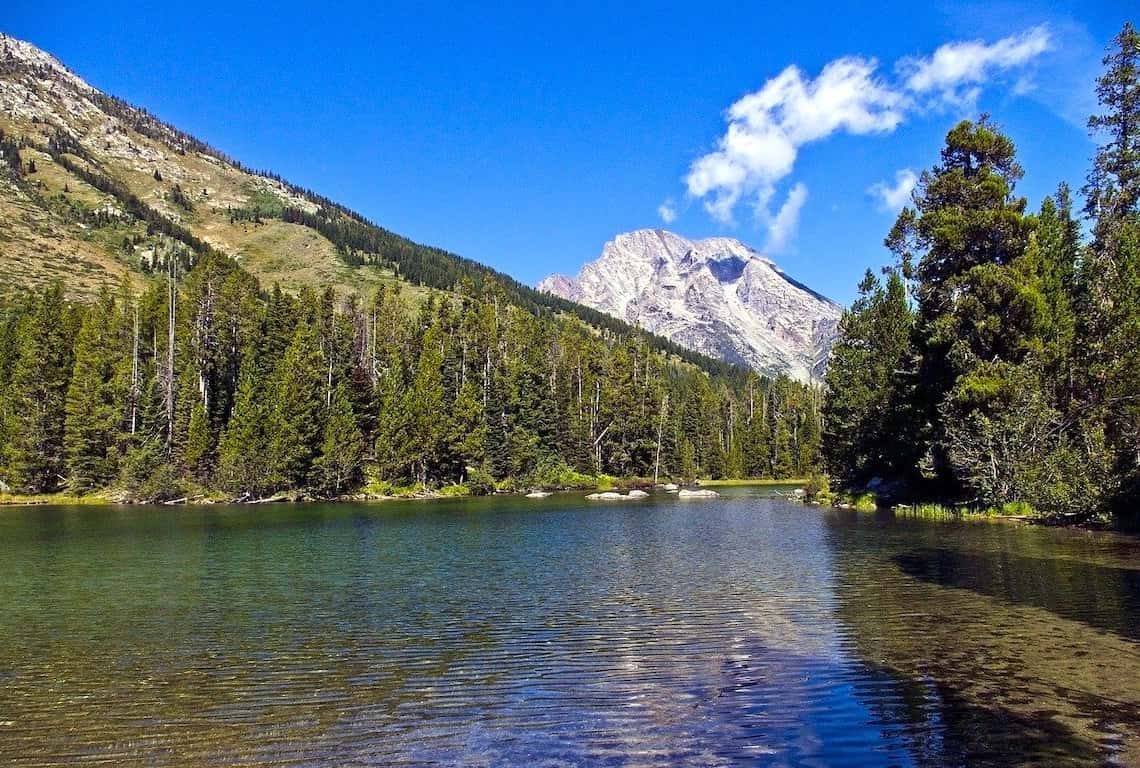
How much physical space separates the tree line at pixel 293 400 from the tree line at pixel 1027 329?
55.1 metres

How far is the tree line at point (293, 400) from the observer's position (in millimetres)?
77688

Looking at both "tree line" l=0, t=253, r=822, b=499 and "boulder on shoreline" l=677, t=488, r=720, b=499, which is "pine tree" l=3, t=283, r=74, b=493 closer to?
"tree line" l=0, t=253, r=822, b=499

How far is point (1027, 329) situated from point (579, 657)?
138 ft

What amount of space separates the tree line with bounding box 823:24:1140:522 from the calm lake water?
11599mm

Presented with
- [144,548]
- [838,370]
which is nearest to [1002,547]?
[144,548]

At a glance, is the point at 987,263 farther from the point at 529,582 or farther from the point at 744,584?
the point at 529,582

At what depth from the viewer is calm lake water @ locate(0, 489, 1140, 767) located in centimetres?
995

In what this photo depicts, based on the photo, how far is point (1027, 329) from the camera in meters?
45.1

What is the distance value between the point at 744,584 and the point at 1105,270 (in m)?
36.0

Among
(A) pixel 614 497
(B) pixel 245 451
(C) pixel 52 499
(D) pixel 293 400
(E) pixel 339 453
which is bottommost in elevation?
(A) pixel 614 497

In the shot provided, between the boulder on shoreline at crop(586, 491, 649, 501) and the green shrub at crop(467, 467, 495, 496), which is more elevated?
the green shrub at crop(467, 467, 495, 496)

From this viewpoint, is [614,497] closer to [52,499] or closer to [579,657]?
[52,499]

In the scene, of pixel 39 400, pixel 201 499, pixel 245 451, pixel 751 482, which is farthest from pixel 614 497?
pixel 39 400

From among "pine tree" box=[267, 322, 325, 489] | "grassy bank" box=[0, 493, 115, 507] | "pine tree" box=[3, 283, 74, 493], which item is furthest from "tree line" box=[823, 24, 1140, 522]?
"pine tree" box=[3, 283, 74, 493]
